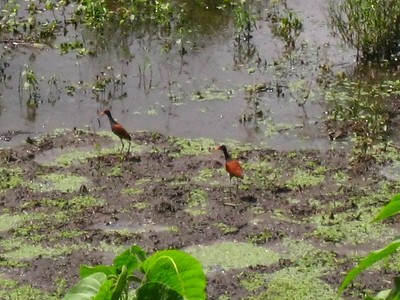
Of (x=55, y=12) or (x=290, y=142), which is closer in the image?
(x=290, y=142)

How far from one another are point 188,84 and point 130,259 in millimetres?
7230

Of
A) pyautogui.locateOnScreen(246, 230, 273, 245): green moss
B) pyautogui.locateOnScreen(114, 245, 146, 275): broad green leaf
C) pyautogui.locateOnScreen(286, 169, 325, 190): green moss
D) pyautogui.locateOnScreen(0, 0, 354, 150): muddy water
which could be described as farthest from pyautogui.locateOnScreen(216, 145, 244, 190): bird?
pyautogui.locateOnScreen(114, 245, 146, 275): broad green leaf

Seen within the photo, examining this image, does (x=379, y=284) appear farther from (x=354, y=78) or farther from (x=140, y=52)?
(x=140, y=52)

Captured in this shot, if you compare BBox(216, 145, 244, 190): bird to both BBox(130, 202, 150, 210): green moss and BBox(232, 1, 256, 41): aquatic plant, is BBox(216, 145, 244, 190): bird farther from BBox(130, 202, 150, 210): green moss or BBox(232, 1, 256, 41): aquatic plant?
BBox(232, 1, 256, 41): aquatic plant

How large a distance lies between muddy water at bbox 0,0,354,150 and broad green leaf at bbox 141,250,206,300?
6.08m

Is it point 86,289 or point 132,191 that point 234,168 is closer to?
point 132,191

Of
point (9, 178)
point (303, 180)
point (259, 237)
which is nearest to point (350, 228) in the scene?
point (259, 237)

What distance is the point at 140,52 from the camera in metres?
9.45

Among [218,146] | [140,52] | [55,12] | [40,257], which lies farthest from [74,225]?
[55,12]

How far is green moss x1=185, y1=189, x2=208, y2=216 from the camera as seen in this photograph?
20.6 feet

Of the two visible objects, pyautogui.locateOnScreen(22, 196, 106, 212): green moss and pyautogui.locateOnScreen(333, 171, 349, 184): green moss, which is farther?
pyautogui.locateOnScreen(333, 171, 349, 184): green moss

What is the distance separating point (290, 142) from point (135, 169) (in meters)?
1.35

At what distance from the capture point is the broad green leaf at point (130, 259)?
1.37 metres

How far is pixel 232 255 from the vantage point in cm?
569
